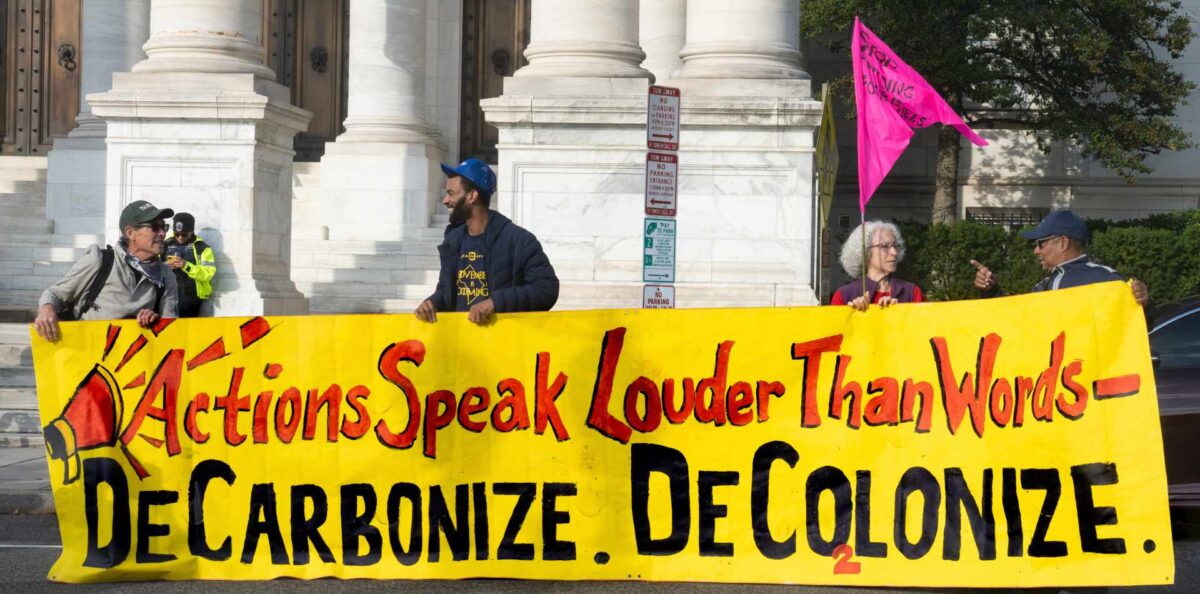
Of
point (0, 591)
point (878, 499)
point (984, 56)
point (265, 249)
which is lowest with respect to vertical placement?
point (0, 591)

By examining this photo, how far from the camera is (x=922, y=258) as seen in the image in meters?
25.4

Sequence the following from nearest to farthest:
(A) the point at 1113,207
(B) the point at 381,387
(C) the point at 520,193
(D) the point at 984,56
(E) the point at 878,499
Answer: (E) the point at 878,499
(B) the point at 381,387
(C) the point at 520,193
(D) the point at 984,56
(A) the point at 1113,207

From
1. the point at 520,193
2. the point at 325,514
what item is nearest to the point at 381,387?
the point at 325,514

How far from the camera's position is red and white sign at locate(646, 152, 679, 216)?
39.9 ft

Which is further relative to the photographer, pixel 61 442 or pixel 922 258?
pixel 922 258

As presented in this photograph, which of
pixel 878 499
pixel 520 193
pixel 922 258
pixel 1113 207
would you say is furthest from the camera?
pixel 1113 207

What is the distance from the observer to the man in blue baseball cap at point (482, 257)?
832 centimetres

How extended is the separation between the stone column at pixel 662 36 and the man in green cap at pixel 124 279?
14453 mm

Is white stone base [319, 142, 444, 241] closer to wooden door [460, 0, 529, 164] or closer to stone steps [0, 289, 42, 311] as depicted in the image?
stone steps [0, 289, 42, 311]

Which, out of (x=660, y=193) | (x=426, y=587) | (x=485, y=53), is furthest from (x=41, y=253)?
A: (x=426, y=587)

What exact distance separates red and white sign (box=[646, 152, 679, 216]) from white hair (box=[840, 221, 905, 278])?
12.1ft

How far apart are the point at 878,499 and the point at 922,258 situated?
18558 millimetres

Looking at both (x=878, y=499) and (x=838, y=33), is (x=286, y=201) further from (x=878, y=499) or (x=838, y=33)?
(x=838, y=33)

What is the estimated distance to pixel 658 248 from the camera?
492 inches
